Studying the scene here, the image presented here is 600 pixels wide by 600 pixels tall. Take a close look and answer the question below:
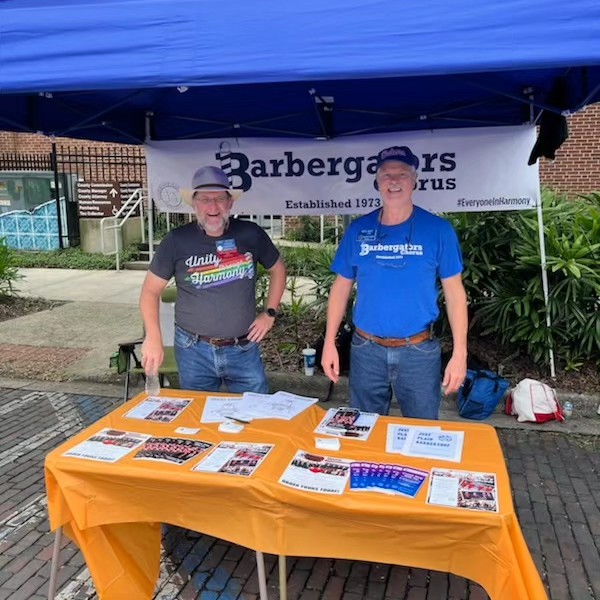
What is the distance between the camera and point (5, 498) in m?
3.37

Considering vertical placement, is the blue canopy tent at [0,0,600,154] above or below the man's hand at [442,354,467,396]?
above

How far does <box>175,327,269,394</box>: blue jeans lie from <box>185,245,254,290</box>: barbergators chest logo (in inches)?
11.7

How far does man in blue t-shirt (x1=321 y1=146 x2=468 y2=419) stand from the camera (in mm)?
2596

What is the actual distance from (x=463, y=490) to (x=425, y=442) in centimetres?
38

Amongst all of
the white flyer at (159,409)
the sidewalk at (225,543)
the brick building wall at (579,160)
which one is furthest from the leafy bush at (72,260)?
the white flyer at (159,409)

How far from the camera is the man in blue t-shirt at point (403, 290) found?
2596 millimetres

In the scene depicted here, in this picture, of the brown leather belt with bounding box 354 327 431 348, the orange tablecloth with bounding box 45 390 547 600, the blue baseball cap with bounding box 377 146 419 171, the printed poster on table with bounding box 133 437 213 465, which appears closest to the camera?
the orange tablecloth with bounding box 45 390 547 600

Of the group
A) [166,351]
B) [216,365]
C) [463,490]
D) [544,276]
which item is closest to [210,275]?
[216,365]

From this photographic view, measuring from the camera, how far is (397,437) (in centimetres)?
235

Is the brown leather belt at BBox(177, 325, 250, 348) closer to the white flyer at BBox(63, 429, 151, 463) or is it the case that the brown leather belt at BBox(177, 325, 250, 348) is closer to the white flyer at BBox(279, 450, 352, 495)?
the white flyer at BBox(63, 429, 151, 463)

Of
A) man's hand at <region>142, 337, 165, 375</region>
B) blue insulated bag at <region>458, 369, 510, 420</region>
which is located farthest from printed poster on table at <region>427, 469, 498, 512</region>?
blue insulated bag at <region>458, 369, 510, 420</region>

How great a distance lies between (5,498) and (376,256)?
2.54m

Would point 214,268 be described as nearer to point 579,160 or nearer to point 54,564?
point 54,564

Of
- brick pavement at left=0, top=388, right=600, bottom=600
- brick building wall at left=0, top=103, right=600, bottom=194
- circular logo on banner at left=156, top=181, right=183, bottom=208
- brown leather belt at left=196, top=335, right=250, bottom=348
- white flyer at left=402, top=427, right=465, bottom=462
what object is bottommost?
brick pavement at left=0, top=388, right=600, bottom=600
